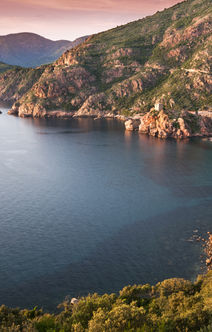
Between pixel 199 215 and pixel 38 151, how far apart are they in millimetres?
110586

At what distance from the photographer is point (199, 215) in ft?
304

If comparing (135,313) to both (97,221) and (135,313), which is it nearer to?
(135,313)

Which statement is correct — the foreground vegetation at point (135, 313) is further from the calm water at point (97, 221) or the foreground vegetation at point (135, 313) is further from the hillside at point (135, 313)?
the calm water at point (97, 221)

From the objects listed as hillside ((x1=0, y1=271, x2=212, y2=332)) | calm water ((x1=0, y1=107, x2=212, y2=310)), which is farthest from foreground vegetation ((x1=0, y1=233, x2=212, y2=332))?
calm water ((x1=0, y1=107, x2=212, y2=310))

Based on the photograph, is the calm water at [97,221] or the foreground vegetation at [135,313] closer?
the foreground vegetation at [135,313]

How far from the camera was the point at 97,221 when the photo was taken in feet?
294

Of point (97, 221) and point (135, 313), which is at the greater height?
point (135, 313)

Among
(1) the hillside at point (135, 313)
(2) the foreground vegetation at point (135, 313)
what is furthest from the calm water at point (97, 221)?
(1) the hillside at point (135, 313)

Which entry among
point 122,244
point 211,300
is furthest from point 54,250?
point 211,300

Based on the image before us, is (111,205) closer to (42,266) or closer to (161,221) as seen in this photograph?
(161,221)

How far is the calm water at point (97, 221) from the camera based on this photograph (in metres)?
64.1

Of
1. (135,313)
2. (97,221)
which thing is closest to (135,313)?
(135,313)

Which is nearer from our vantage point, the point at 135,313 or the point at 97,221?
the point at 135,313

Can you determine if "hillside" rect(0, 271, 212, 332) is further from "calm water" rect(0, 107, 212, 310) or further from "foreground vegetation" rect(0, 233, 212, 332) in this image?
"calm water" rect(0, 107, 212, 310)
